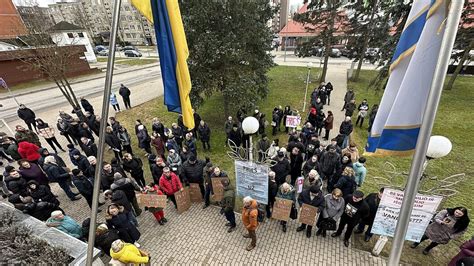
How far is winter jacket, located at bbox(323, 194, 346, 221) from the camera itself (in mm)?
5600

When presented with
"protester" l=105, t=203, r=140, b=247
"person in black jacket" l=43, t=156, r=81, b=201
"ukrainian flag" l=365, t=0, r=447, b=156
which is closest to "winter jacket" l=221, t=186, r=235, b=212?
"protester" l=105, t=203, r=140, b=247

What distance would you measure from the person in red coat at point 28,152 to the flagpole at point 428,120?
1101cm

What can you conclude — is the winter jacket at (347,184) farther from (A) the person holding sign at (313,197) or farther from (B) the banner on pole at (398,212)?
(B) the banner on pole at (398,212)

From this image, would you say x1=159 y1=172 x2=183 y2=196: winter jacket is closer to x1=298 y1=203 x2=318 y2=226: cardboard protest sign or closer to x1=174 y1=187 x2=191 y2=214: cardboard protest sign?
x1=174 y1=187 x2=191 y2=214: cardboard protest sign

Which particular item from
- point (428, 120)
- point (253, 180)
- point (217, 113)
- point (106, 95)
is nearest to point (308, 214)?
point (253, 180)

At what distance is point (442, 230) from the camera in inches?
199

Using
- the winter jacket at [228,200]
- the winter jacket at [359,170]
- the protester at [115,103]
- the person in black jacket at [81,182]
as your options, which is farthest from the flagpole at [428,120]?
the protester at [115,103]

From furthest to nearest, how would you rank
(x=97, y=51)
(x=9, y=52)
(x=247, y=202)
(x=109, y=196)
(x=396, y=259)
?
1. (x=97, y=51)
2. (x=9, y=52)
3. (x=109, y=196)
4. (x=247, y=202)
5. (x=396, y=259)

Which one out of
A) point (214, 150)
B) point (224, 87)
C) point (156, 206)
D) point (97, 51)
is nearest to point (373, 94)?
point (224, 87)

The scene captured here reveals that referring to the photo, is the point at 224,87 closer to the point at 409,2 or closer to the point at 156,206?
the point at 156,206

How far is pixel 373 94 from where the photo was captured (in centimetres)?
1817

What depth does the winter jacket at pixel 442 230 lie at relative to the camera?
4.95 meters

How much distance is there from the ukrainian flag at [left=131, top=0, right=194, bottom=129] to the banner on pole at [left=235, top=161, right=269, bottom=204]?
2.31 metres

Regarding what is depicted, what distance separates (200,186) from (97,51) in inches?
2085
